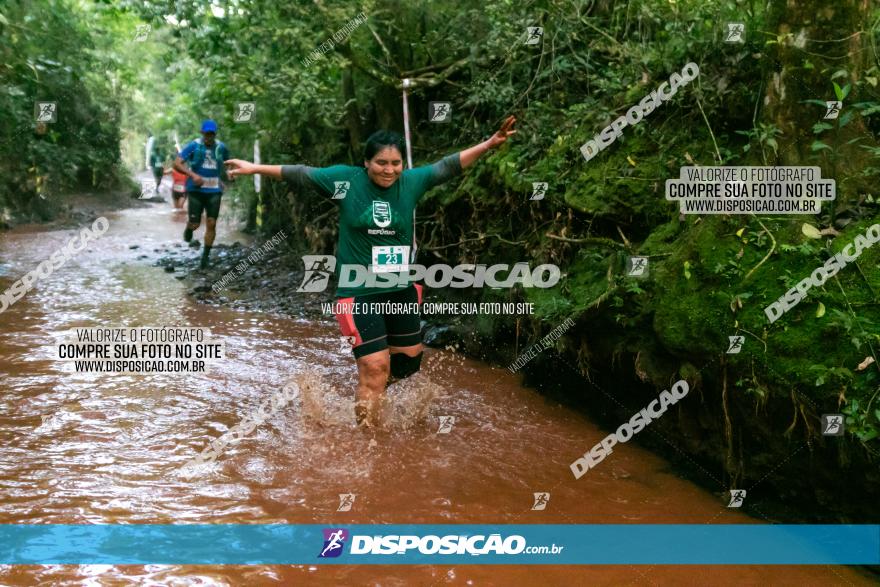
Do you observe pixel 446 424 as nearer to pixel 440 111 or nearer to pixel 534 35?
pixel 534 35

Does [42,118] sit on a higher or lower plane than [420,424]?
higher

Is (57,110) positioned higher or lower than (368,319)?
higher

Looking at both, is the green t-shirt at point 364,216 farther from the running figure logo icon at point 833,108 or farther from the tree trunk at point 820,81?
the running figure logo icon at point 833,108

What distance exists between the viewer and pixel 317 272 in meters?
10.3

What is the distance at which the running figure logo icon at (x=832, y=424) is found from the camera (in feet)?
12.0

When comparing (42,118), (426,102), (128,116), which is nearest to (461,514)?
(426,102)

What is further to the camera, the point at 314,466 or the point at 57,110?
the point at 57,110

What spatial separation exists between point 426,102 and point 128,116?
1951 cm

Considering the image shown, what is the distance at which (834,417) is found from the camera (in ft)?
12.1

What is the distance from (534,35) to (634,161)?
99.3 inches

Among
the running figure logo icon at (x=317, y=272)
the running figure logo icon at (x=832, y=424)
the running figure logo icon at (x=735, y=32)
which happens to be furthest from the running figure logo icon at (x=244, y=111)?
the running figure logo icon at (x=832, y=424)

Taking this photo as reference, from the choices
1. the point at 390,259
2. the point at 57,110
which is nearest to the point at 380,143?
the point at 390,259

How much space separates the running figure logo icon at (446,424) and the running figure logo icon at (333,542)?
1.60 meters

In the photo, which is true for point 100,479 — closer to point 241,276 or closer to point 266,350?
point 266,350
